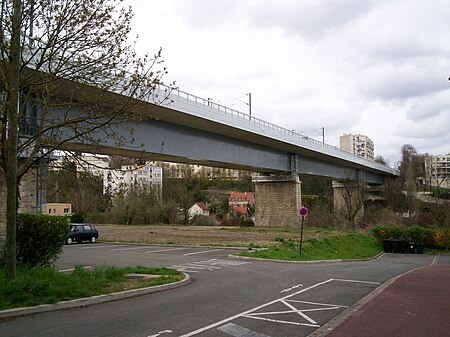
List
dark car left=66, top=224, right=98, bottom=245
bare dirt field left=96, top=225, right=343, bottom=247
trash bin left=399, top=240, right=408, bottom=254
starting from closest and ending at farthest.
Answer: bare dirt field left=96, top=225, right=343, bottom=247 → dark car left=66, top=224, right=98, bottom=245 → trash bin left=399, top=240, right=408, bottom=254

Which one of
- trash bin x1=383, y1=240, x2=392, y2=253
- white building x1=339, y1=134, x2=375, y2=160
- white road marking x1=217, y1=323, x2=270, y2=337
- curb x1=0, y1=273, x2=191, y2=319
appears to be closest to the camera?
white road marking x1=217, y1=323, x2=270, y2=337

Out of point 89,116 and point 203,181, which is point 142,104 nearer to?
point 89,116

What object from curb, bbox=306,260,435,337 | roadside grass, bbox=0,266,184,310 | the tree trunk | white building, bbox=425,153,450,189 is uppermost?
white building, bbox=425,153,450,189

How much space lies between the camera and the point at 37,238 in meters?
12.1

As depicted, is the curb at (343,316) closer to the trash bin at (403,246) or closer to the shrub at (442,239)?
the trash bin at (403,246)

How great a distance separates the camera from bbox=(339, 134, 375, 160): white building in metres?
156

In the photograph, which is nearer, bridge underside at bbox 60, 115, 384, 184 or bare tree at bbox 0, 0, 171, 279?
bare tree at bbox 0, 0, 171, 279

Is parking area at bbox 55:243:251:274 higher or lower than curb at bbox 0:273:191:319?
lower

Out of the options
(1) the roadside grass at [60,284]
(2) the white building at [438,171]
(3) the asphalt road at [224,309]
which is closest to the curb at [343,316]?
(3) the asphalt road at [224,309]

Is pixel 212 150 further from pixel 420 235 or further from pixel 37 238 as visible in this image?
pixel 37 238

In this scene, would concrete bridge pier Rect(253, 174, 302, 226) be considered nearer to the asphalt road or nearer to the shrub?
the shrub

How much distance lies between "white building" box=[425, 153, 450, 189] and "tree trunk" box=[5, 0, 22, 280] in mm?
108391

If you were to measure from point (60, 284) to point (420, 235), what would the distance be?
112ft

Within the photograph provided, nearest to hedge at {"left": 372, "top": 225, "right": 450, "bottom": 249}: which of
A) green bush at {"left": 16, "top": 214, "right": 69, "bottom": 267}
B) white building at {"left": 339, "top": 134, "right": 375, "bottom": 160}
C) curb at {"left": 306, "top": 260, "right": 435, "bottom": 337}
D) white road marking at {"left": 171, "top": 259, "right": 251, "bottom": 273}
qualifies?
white road marking at {"left": 171, "top": 259, "right": 251, "bottom": 273}
